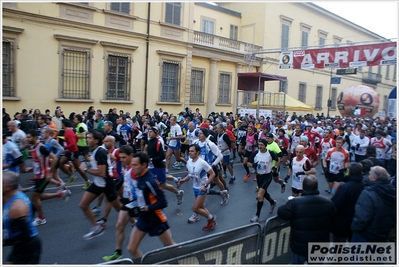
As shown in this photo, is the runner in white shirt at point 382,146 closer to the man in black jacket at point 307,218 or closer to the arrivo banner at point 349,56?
the arrivo banner at point 349,56

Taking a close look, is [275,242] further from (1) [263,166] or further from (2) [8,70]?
(2) [8,70]

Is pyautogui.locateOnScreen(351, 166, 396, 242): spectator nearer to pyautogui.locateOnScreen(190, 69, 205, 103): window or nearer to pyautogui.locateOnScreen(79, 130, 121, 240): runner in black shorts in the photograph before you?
pyautogui.locateOnScreen(79, 130, 121, 240): runner in black shorts

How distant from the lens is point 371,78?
148ft

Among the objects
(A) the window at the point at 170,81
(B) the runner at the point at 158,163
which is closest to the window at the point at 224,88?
(A) the window at the point at 170,81

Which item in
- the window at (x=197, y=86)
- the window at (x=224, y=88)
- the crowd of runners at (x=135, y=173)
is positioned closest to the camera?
the crowd of runners at (x=135, y=173)

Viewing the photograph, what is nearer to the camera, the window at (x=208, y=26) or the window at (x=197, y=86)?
the window at (x=197, y=86)

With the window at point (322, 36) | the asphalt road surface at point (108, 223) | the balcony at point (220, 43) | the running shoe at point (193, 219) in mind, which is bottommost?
the asphalt road surface at point (108, 223)

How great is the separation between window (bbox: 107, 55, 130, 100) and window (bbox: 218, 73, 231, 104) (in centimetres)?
830

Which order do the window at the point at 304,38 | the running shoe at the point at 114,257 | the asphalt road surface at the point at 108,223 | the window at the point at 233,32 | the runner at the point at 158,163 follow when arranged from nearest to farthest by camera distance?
the running shoe at the point at 114,257
the asphalt road surface at the point at 108,223
the runner at the point at 158,163
the window at the point at 233,32
the window at the point at 304,38

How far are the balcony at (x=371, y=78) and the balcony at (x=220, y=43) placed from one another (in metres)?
24.7

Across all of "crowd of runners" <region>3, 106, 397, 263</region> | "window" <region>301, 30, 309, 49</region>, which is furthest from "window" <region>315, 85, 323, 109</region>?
"crowd of runners" <region>3, 106, 397, 263</region>

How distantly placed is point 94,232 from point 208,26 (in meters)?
23.6

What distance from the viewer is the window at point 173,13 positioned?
20.7 metres

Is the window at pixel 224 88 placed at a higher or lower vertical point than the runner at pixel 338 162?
higher
